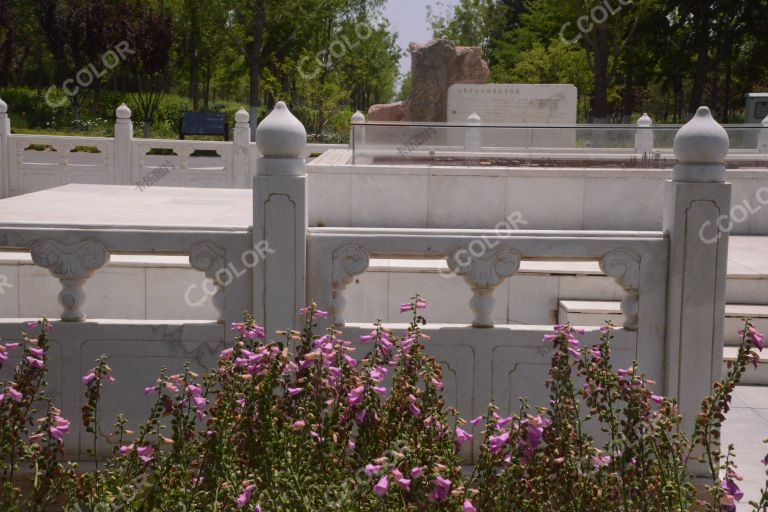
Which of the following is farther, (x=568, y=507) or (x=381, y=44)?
(x=381, y=44)

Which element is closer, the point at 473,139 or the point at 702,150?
the point at 702,150

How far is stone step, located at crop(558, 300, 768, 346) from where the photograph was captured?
6938 millimetres

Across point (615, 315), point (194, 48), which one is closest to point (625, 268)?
point (615, 315)

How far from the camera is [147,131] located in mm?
31484

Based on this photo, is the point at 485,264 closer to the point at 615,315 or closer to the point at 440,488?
the point at 440,488

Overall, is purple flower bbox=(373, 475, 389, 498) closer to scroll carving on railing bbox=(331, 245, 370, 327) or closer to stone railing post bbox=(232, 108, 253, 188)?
scroll carving on railing bbox=(331, 245, 370, 327)

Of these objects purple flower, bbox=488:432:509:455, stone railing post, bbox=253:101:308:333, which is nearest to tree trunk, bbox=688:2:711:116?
stone railing post, bbox=253:101:308:333

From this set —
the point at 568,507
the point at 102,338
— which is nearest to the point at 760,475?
the point at 568,507

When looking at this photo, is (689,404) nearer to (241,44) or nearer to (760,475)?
(760,475)

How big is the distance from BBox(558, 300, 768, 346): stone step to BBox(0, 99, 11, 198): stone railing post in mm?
13299

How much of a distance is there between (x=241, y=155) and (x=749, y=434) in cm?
1295

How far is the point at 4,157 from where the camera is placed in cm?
1705

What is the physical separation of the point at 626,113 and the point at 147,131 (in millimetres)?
23237

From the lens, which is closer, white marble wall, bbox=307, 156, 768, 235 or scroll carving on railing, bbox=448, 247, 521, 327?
scroll carving on railing, bbox=448, 247, 521, 327
